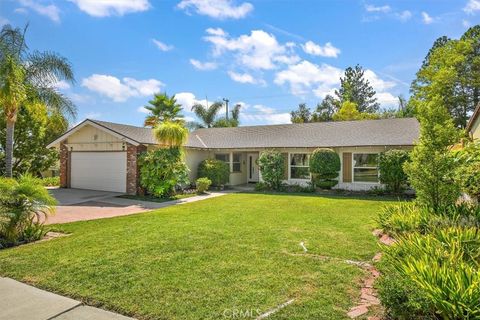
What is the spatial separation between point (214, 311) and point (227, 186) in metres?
18.0

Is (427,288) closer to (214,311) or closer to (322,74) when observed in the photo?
(214,311)

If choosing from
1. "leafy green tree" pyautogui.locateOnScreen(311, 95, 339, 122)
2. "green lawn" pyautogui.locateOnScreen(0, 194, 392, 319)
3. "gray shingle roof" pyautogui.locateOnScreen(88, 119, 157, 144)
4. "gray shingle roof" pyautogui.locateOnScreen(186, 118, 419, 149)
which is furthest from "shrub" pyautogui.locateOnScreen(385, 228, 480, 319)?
"leafy green tree" pyautogui.locateOnScreen(311, 95, 339, 122)

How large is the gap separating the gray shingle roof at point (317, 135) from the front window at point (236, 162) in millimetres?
1148

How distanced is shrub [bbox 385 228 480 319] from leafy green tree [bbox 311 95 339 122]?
4029 centimetres

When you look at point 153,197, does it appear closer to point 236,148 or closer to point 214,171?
point 214,171

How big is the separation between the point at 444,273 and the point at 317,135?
58.8ft

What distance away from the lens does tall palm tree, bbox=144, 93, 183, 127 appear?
29.3m

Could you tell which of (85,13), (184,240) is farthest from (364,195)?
(85,13)

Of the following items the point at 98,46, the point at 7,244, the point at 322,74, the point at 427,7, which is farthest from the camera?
the point at 322,74

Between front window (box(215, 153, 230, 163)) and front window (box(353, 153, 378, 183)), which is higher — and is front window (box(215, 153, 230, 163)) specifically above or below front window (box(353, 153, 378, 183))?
above

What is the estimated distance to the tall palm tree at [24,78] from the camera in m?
12.4

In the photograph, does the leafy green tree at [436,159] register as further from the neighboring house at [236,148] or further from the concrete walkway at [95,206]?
the concrete walkway at [95,206]

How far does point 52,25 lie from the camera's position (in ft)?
43.9

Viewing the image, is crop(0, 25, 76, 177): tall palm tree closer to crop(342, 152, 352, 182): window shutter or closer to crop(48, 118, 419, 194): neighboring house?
crop(48, 118, 419, 194): neighboring house
